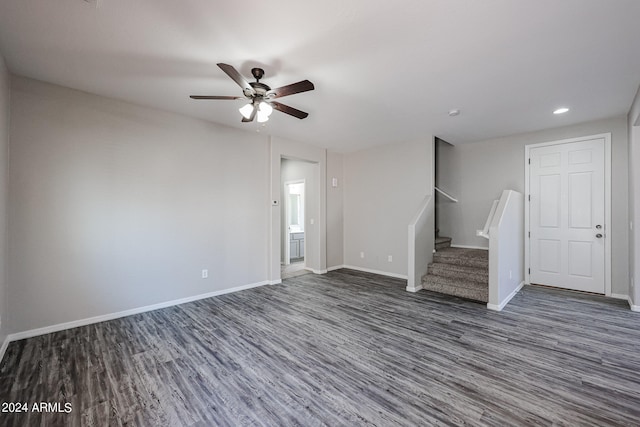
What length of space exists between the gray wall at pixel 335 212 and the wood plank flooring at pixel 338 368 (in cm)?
Answer: 247

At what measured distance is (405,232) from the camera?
530 centimetres

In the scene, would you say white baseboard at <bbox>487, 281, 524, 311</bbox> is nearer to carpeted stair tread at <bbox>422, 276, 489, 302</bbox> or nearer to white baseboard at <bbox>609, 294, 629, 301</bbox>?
carpeted stair tread at <bbox>422, 276, 489, 302</bbox>

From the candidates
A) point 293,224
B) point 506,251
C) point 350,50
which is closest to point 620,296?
point 506,251

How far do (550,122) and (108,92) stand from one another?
20.0 ft

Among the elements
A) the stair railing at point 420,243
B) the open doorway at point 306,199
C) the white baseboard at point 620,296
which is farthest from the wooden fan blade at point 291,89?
the white baseboard at point 620,296

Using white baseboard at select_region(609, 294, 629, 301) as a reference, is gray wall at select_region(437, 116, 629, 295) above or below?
above

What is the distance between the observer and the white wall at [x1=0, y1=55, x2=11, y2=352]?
250cm

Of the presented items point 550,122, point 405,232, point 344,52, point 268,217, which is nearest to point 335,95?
point 344,52

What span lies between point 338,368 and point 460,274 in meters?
2.99

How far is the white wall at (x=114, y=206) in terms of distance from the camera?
2.84 meters

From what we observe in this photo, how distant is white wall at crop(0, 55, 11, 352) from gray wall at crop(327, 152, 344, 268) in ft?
15.4

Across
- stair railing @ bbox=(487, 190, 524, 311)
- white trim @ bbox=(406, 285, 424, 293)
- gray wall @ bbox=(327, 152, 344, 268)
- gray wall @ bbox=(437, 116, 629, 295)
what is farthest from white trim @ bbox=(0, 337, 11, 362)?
gray wall @ bbox=(437, 116, 629, 295)

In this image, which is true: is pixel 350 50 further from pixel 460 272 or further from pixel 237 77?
pixel 460 272

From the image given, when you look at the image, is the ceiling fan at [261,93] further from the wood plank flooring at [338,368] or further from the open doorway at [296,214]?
the open doorway at [296,214]
